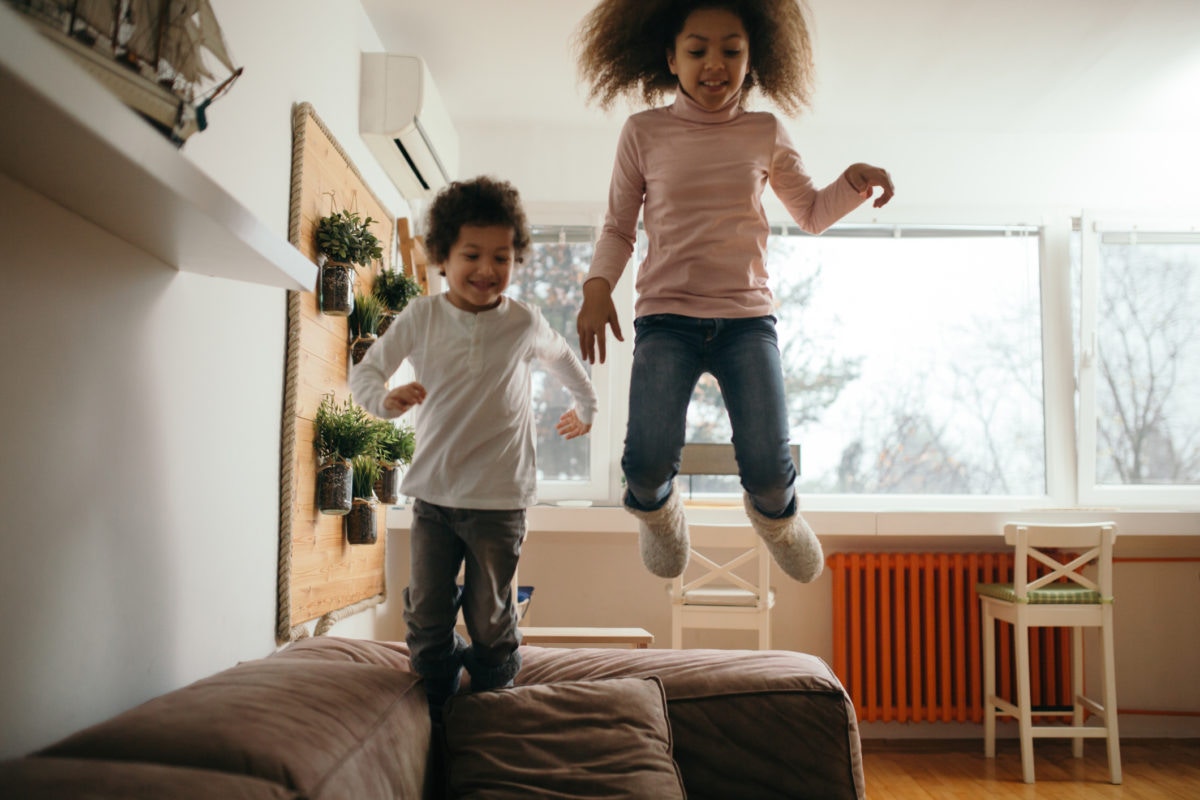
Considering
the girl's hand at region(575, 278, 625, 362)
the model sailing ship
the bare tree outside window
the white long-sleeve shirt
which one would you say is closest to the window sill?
the bare tree outside window

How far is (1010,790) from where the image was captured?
10.9 feet

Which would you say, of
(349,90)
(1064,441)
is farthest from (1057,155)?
(349,90)

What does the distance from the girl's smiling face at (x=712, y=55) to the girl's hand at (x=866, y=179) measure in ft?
0.90

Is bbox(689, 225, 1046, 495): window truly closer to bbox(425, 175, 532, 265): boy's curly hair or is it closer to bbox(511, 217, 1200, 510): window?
bbox(511, 217, 1200, 510): window

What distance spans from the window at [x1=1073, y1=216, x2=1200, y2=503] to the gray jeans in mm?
3638

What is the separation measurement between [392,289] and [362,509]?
0.90 metres

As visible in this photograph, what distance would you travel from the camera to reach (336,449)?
271cm

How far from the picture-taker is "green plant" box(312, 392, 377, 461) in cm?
A: 271

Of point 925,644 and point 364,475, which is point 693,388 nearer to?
point 364,475

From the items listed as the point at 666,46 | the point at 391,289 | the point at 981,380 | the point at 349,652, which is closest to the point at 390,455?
the point at 391,289

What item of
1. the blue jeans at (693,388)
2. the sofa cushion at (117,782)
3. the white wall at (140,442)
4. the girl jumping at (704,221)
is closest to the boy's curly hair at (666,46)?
the girl jumping at (704,221)

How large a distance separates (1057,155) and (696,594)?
2.96 m

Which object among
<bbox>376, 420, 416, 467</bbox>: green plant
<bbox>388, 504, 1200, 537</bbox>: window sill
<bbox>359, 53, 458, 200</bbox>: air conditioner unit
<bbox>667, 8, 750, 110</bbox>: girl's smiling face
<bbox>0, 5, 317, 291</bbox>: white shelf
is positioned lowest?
<bbox>388, 504, 1200, 537</bbox>: window sill

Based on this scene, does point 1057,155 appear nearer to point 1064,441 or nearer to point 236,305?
point 1064,441
